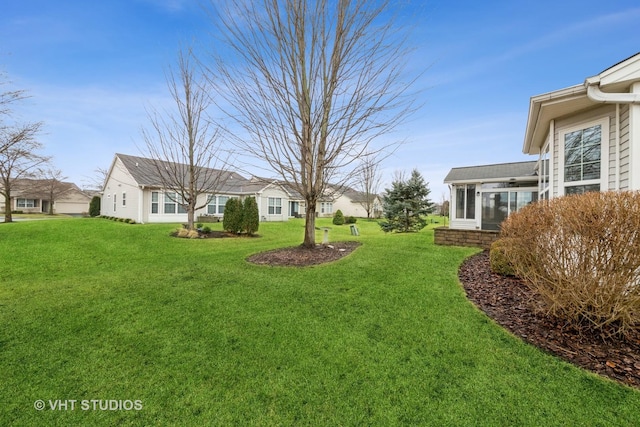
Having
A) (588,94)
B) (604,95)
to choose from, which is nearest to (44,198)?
(588,94)

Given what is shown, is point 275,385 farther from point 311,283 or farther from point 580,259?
point 580,259

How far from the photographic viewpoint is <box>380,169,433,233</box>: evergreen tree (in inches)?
731

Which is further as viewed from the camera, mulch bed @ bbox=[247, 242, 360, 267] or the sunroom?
the sunroom

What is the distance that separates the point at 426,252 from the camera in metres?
8.22

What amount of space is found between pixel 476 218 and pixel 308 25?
1324cm

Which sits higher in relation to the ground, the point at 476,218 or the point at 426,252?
the point at 476,218

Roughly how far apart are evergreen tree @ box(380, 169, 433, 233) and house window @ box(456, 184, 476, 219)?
2575 millimetres

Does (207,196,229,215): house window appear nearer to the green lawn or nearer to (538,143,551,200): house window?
the green lawn

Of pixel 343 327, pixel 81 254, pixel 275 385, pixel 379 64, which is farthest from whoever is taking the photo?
pixel 81 254

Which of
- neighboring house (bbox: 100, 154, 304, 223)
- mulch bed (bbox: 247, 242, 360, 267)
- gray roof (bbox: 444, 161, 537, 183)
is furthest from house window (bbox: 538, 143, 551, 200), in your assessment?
neighboring house (bbox: 100, 154, 304, 223)

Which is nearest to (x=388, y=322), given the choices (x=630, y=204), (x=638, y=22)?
(x=630, y=204)

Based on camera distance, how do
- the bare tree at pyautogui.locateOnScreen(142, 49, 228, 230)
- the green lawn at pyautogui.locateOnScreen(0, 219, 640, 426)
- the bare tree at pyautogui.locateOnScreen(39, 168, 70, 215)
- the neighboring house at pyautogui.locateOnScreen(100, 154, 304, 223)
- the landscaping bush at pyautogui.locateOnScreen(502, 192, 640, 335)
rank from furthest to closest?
1. the bare tree at pyautogui.locateOnScreen(39, 168, 70, 215)
2. the neighboring house at pyautogui.locateOnScreen(100, 154, 304, 223)
3. the bare tree at pyautogui.locateOnScreen(142, 49, 228, 230)
4. the landscaping bush at pyautogui.locateOnScreen(502, 192, 640, 335)
5. the green lawn at pyautogui.locateOnScreen(0, 219, 640, 426)

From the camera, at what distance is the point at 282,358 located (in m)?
3.21

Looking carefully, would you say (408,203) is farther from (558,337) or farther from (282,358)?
(282,358)
